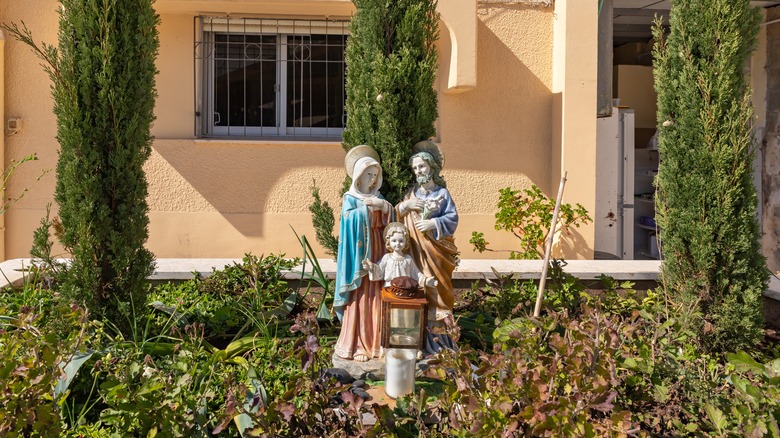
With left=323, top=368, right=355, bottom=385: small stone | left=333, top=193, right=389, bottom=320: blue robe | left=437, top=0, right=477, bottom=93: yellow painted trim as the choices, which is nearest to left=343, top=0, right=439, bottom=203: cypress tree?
left=333, top=193, right=389, bottom=320: blue robe

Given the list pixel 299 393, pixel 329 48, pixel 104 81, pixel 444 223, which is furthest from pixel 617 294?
pixel 329 48

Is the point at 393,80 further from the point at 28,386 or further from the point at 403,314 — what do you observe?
the point at 28,386

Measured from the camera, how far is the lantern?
4141 millimetres

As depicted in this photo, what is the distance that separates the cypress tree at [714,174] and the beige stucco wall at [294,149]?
2.71 m

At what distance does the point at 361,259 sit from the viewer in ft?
14.3

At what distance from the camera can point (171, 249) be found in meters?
7.76

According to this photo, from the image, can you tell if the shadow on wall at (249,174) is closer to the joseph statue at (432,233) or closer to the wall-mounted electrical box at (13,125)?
the wall-mounted electrical box at (13,125)

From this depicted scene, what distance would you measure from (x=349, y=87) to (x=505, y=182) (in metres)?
2.89

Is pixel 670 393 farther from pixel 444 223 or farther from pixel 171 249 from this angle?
pixel 171 249

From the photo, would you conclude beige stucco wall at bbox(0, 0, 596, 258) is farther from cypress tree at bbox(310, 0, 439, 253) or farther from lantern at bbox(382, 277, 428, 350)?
lantern at bbox(382, 277, 428, 350)

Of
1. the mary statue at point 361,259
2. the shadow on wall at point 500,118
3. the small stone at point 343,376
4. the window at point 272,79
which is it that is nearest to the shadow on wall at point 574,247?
the shadow on wall at point 500,118

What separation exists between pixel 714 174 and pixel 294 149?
4.24 metres

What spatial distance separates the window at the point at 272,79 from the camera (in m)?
7.93

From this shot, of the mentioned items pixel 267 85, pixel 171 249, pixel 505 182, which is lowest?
pixel 171 249
